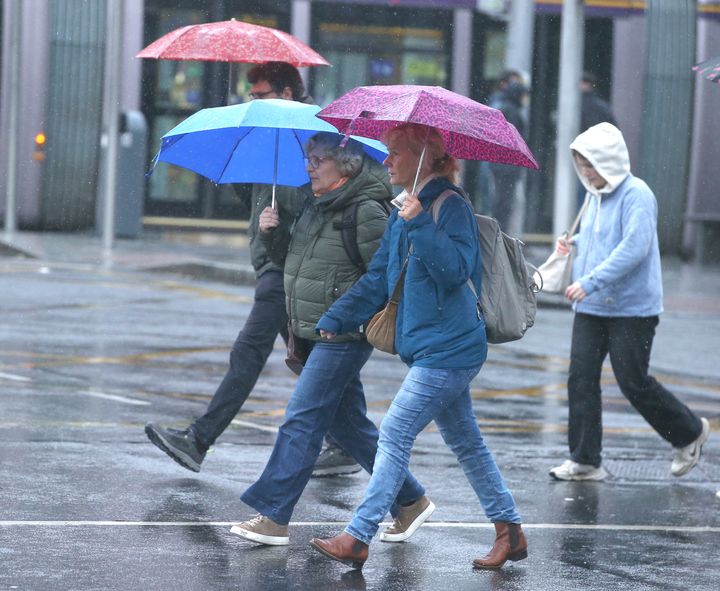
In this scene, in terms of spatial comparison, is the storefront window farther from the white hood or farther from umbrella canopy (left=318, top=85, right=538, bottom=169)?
umbrella canopy (left=318, top=85, right=538, bottom=169)

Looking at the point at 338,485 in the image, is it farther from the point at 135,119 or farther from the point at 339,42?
the point at 339,42

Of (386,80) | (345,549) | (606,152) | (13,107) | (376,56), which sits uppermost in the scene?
(376,56)

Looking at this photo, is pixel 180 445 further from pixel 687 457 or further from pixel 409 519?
pixel 687 457

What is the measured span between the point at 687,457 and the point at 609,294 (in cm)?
97

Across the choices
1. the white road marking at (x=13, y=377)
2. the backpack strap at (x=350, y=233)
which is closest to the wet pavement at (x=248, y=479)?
the white road marking at (x=13, y=377)

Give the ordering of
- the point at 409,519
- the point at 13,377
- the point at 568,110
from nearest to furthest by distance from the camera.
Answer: the point at 409,519 < the point at 13,377 < the point at 568,110

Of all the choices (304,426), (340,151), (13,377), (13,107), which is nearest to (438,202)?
(340,151)

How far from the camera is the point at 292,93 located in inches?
293

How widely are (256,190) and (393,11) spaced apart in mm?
16667

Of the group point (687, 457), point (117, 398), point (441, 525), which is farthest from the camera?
point (117, 398)

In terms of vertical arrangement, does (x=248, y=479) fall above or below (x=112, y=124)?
below

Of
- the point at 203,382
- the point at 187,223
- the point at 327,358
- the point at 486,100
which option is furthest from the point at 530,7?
the point at 327,358

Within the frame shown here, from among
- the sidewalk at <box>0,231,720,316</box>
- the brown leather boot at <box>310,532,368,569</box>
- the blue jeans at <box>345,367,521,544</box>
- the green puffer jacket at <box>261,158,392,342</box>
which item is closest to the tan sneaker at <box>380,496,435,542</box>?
the blue jeans at <box>345,367,521,544</box>

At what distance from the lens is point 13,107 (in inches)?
A: 831
